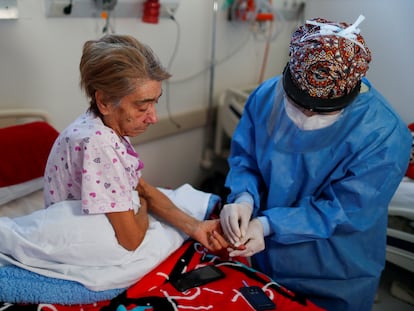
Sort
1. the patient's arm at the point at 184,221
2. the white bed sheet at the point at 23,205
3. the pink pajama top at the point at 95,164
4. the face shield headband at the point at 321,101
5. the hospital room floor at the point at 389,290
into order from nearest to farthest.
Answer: the pink pajama top at the point at 95,164
the face shield headband at the point at 321,101
the patient's arm at the point at 184,221
the white bed sheet at the point at 23,205
the hospital room floor at the point at 389,290

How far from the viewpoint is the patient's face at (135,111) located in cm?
115

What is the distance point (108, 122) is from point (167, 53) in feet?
4.12

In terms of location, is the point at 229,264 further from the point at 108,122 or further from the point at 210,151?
the point at 210,151

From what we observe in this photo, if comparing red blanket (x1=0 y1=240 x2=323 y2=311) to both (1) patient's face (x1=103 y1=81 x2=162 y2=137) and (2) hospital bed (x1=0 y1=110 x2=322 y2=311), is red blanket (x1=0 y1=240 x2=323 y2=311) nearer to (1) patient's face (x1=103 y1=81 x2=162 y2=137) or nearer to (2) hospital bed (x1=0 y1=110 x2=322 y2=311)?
(2) hospital bed (x1=0 y1=110 x2=322 y2=311)

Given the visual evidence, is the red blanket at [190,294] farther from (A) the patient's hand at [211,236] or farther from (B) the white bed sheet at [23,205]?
(B) the white bed sheet at [23,205]

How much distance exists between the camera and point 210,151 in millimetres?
2912

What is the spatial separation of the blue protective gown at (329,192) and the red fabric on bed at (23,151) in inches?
31.2

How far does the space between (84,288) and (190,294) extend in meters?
0.32

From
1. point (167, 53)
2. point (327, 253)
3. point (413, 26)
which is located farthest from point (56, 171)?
point (413, 26)

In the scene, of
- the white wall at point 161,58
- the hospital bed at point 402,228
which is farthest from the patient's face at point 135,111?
the hospital bed at point 402,228

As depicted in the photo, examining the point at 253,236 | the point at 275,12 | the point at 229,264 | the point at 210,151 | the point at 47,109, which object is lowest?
the point at 210,151

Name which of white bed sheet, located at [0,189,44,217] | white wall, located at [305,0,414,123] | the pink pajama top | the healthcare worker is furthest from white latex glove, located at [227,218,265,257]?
white wall, located at [305,0,414,123]

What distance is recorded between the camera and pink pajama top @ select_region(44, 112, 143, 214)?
1113mm

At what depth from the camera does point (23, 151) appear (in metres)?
1.62
